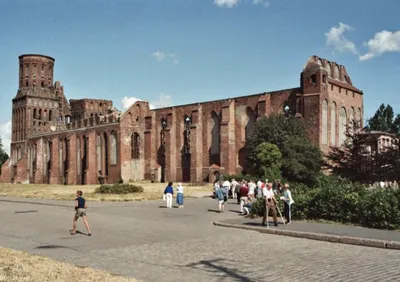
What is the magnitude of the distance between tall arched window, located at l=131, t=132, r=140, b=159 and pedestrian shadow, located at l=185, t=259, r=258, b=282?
51.0m

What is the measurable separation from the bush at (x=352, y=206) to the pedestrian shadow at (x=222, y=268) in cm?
728

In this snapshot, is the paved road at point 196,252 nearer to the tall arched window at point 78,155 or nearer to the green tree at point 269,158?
the green tree at point 269,158

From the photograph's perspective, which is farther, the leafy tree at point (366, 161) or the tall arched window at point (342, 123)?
the tall arched window at point (342, 123)

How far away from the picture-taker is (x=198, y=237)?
1416cm

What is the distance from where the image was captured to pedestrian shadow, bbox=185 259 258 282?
8.64 metres

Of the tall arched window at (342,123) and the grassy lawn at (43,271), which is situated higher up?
the tall arched window at (342,123)

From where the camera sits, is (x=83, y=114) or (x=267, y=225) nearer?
(x=267, y=225)

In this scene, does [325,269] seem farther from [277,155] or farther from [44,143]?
[44,143]

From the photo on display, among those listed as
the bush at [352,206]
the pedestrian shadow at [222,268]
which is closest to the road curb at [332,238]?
the bush at [352,206]

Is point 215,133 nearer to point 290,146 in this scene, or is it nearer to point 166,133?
point 166,133

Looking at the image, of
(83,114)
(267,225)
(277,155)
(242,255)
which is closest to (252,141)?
(277,155)

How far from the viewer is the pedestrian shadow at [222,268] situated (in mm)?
8635

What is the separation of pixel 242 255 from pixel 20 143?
81466mm

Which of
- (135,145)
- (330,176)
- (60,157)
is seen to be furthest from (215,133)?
(60,157)
